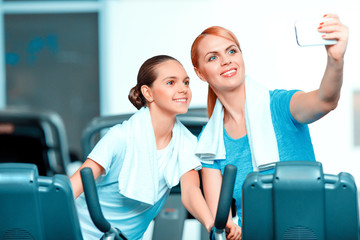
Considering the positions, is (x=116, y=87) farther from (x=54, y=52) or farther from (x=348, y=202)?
(x=348, y=202)

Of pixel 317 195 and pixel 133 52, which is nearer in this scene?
pixel 317 195

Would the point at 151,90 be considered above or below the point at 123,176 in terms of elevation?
above

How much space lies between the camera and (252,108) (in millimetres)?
782

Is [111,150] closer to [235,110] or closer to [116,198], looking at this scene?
[116,198]

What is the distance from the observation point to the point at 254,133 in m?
0.77

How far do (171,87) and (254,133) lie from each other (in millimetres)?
143

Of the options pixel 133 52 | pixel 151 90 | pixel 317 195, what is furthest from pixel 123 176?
pixel 133 52

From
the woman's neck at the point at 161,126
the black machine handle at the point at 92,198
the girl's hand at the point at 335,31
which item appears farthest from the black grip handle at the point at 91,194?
the girl's hand at the point at 335,31

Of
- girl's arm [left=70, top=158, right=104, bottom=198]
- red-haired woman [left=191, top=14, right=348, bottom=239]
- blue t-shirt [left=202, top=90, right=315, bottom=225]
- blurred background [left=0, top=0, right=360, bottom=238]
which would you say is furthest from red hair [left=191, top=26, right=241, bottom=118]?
blurred background [left=0, top=0, right=360, bottom=238]

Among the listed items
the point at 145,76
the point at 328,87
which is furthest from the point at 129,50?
the point at 328,87

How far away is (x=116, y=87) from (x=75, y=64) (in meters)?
0.59

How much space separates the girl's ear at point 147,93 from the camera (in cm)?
79

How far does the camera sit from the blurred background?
2969 mm

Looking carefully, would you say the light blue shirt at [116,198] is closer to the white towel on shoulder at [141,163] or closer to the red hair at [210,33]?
the white towel on shoulder at [141,163]
